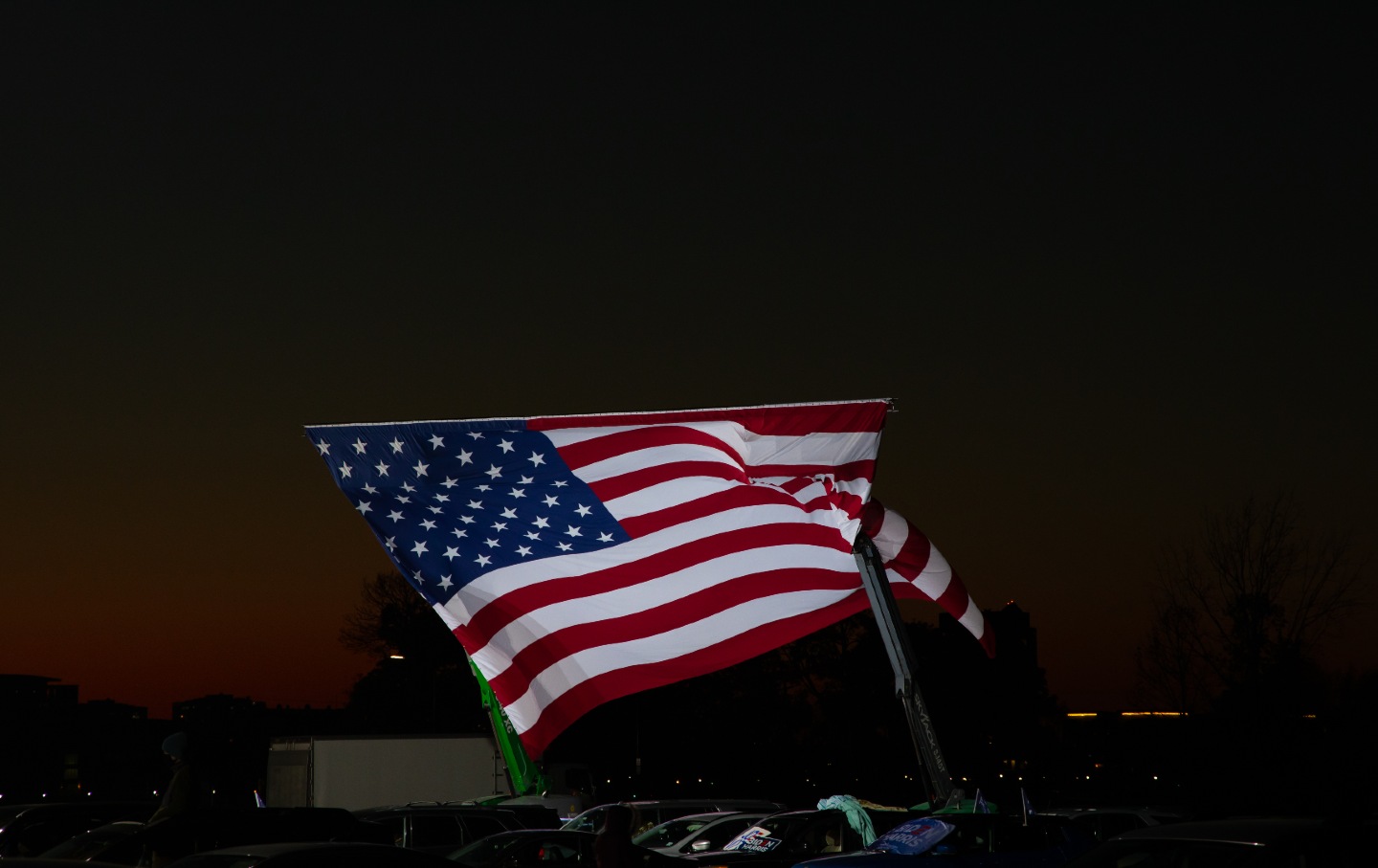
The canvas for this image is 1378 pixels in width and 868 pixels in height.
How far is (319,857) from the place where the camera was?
909 centimetres

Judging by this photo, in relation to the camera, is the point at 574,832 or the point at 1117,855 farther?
the point at 574,832

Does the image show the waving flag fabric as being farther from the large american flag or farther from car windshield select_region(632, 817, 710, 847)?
car windshield select_region(632, 817, 710, 847)

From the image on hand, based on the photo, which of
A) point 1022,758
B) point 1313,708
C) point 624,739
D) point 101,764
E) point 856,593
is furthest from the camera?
point 101,764

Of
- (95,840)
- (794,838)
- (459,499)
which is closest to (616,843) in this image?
(95,840)

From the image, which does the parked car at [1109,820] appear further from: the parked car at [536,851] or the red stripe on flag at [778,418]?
the red stripe on flag at [778,418]

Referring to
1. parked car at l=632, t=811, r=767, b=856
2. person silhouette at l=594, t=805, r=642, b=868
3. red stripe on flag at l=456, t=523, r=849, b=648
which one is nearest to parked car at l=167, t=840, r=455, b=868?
person silhouette at l=594, t=805, r=642, b=868

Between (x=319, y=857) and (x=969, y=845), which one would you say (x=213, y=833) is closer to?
(x=319, y=857)

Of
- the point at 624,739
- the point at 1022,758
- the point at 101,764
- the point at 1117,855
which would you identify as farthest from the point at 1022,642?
the point at 1117,855

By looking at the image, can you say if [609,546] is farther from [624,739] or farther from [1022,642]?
[1022,642]

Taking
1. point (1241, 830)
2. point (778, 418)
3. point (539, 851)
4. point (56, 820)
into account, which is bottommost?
point (1241, 830)

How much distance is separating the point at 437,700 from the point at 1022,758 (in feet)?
96.1

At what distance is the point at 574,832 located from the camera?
16625 millimetres

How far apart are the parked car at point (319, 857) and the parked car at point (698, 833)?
10054 millimetres

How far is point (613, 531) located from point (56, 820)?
630 cm
